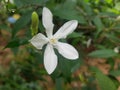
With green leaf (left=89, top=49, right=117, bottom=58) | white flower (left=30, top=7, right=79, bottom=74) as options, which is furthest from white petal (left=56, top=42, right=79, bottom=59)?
green leaf (left=89, top=49, right=117, bottom=58)

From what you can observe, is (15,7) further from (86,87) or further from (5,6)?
(86,87)

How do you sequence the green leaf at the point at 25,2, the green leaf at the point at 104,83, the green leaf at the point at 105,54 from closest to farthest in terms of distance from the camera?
the green leaf at the point at 25,2, the green leaf at the point at 104,83, the green leaf at the point at 105,54

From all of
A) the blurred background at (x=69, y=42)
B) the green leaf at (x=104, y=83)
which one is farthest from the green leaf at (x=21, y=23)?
the green leaf at (x=104, y=83)

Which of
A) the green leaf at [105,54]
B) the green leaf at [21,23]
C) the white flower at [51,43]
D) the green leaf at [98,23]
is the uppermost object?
the white flower at [51,43]

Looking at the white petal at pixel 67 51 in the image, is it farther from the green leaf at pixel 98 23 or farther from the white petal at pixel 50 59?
the green leaf at pixel 98 23

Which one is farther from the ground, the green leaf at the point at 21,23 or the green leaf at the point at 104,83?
the green leaf at the point at 21,23

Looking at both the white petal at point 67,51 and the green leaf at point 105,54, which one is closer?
the white petal at point 67,51

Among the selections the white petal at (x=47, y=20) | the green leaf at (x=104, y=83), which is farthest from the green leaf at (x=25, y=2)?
the green leaf at (x=104, y=83)

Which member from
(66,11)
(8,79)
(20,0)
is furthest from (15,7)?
(8,79)

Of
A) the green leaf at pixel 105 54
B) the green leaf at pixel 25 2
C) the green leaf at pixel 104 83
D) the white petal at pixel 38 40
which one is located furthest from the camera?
the green leaf at pixel 105 54
